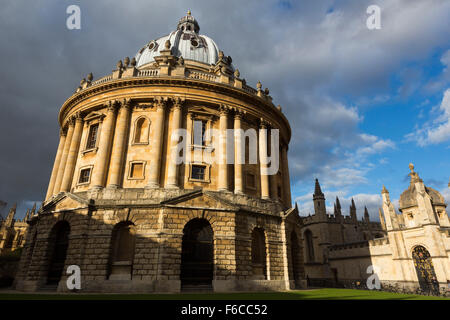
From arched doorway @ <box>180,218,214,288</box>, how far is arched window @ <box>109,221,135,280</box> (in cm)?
384

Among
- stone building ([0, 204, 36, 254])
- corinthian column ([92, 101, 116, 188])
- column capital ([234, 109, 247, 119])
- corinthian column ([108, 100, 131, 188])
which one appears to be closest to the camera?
corinthian column ([108, 100, 131, 188])

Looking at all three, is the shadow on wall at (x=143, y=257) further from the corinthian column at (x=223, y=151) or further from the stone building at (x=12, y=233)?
the stone building at (x=12, y=233)

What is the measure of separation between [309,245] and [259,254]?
95.5 feet

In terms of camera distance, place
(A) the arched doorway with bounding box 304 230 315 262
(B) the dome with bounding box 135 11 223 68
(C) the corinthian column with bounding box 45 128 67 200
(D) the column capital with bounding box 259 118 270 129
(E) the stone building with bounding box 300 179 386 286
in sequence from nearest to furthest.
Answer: (C) the corinthian column with bounding box 45 128 67 200, (D) the column capital with bounding box 259 118 270 129, (B) the dome with bounding box 135 11 223 68, (E) the stone building with bounding box 300 179 386 286, (A) the arched doorway with bounding box 304 230 315 262

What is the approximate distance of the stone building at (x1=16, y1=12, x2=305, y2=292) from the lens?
19.5 meters

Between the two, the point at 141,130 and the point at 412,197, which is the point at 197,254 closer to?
the point at 141,130

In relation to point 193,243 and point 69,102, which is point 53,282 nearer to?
point 193,243

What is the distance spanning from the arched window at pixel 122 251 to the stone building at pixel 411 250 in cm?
2522

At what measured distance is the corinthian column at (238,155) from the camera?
78.7ft

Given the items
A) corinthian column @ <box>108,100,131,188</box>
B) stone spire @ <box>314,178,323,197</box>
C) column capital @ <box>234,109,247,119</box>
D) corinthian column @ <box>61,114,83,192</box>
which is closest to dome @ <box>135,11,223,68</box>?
column capital @ <box>234,109,247,119</box>

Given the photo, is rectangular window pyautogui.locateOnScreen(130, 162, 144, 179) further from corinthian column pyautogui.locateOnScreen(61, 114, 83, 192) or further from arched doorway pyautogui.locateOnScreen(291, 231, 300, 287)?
arched doorway pyautogui.locateOnScreen(291, 231, 300, 287)
